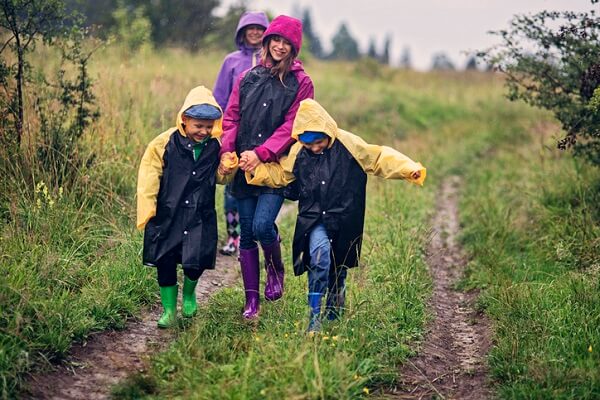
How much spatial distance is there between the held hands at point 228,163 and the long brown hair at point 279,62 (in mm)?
698

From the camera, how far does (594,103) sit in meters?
5.54

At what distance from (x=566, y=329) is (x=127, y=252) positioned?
3495mm

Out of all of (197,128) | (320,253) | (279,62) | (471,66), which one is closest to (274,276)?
(320,253)

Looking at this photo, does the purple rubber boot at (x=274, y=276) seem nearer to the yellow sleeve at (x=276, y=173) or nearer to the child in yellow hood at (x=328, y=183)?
the child in yellow hood at (x=328, y=183)

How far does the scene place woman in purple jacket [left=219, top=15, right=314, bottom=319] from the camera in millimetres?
4977

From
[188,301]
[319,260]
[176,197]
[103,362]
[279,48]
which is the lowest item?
[103,362]

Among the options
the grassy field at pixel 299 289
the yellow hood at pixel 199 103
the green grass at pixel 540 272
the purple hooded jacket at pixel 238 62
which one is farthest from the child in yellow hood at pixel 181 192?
the green grass at pixel 540 272

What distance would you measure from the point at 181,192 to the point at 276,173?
27.4 inches

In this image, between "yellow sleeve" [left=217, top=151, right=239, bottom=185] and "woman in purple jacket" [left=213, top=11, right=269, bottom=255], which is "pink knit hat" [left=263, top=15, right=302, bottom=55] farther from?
"woman in purple jacket" [left=213, top=11, right=269, bottom=255]

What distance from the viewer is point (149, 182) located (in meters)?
4.68

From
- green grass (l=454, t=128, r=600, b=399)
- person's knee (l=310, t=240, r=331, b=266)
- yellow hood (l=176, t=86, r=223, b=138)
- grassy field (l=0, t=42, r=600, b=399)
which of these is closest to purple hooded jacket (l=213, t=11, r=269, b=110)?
grassy field (l=0, t=42, r=600, b=399)

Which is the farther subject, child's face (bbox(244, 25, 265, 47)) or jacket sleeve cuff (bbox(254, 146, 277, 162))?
child's face (bbox(244, 25, 265, 47))

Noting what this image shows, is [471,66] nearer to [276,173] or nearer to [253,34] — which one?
[253,34]

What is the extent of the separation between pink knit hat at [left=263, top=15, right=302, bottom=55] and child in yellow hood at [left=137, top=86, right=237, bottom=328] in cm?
70
